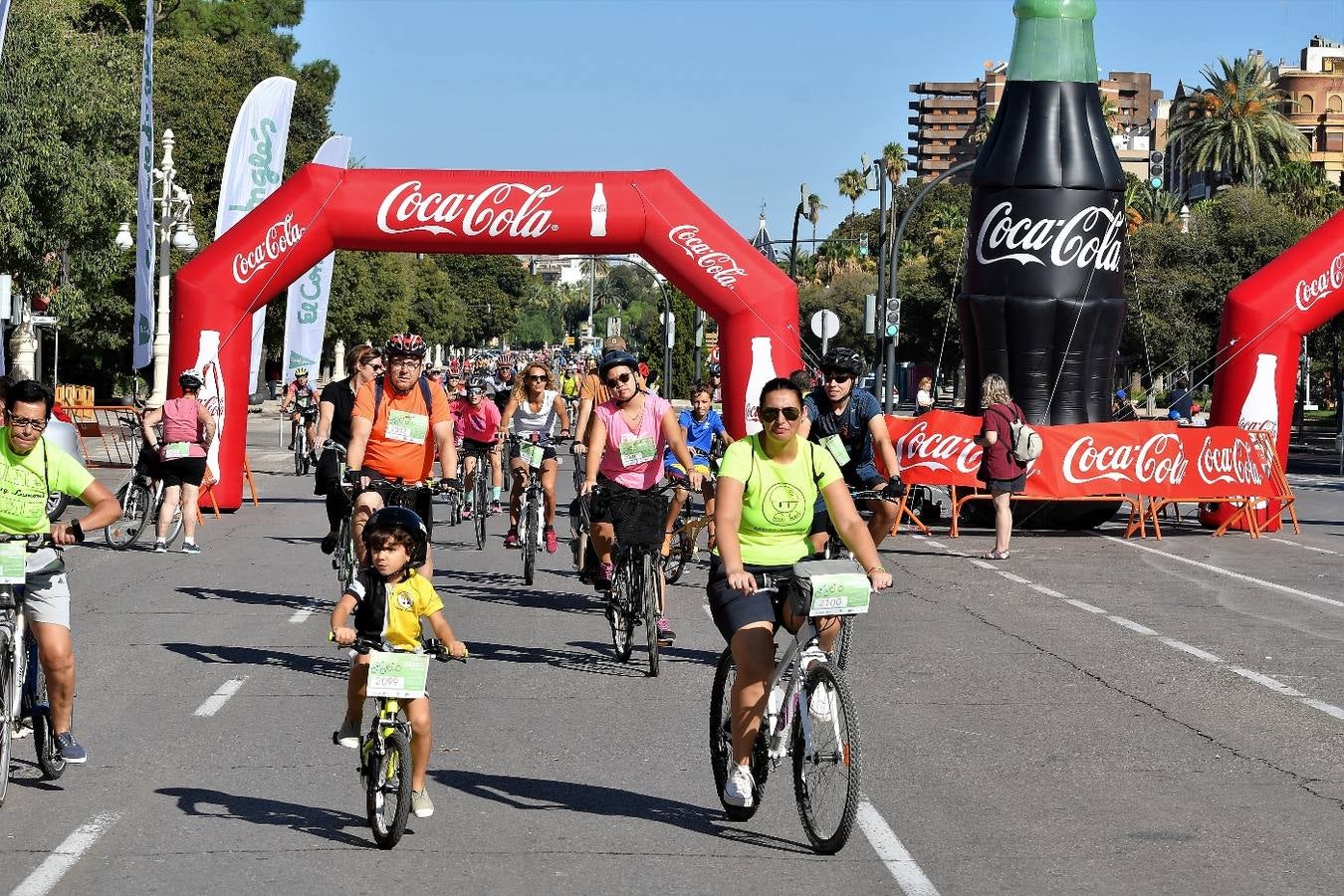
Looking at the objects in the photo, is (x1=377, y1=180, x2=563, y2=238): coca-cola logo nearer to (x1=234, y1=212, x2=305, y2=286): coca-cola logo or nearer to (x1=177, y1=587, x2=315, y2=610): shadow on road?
(x1=234, y1=212, x2=305, y2=286): coca-cola logo

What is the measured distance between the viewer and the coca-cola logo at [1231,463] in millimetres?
21359

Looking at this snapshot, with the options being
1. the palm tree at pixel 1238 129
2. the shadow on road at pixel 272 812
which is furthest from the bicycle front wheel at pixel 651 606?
the palm tree at pixel 1238 129

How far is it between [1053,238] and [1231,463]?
127 inches

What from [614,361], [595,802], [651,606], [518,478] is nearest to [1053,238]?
[518,478]

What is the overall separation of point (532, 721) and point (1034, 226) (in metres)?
14.5

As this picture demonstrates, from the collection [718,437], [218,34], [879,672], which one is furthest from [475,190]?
[218,34]

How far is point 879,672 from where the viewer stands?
11008 millimetres

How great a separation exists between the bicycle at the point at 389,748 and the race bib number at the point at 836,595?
1348 millimetres

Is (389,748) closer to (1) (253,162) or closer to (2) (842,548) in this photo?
(2) (842,548)

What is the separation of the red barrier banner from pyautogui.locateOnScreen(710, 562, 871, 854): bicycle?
14.2 meters

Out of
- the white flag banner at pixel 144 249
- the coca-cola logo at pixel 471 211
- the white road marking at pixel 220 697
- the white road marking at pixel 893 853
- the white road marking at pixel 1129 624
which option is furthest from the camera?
the white flag banner at pixel 144 249

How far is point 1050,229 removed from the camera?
22312 mm

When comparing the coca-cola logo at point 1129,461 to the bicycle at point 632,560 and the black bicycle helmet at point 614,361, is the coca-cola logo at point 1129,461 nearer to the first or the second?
the bicycle at point 632,560

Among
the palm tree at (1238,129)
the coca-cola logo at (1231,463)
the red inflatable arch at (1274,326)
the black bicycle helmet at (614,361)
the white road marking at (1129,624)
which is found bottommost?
the white road marking at (1129,624)
